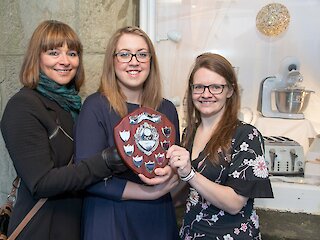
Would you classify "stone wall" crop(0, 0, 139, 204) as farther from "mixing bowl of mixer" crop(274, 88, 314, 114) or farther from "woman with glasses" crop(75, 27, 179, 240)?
"mixing bowl of mixer" crop(274, 88, 314, 114)

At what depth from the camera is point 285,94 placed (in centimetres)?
242

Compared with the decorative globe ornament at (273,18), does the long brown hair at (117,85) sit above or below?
below

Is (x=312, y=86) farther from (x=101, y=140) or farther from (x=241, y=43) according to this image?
(x=101, y=140)

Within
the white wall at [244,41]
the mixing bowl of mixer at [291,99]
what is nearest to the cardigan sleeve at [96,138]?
the white wall at [244,41]

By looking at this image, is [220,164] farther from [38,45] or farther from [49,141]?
[38,45]

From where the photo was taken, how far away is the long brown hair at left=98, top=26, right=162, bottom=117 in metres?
1.31

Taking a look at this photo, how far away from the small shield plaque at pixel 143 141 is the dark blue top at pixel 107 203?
0.41 ft

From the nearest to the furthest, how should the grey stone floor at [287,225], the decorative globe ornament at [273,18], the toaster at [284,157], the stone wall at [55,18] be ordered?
the grey stone floor at [287,225]
the stone wall at [55,18]
the toaster at [284,157]
the decorative globe ornament at [273,18]

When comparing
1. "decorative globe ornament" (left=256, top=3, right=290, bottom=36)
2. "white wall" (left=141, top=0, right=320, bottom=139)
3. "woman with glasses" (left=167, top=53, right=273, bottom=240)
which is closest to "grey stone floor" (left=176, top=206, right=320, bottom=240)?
"woman with glasses" (left=167, top=53, right=273, bottom=240)

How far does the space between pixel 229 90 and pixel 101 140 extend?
50 cm

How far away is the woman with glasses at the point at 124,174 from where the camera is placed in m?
1.22

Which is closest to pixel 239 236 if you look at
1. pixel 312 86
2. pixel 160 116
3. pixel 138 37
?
pixel 160 116

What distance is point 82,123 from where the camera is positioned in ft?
4.03

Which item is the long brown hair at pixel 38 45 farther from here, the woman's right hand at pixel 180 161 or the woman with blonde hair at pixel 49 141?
the woman's right hand at pixel 180 161
